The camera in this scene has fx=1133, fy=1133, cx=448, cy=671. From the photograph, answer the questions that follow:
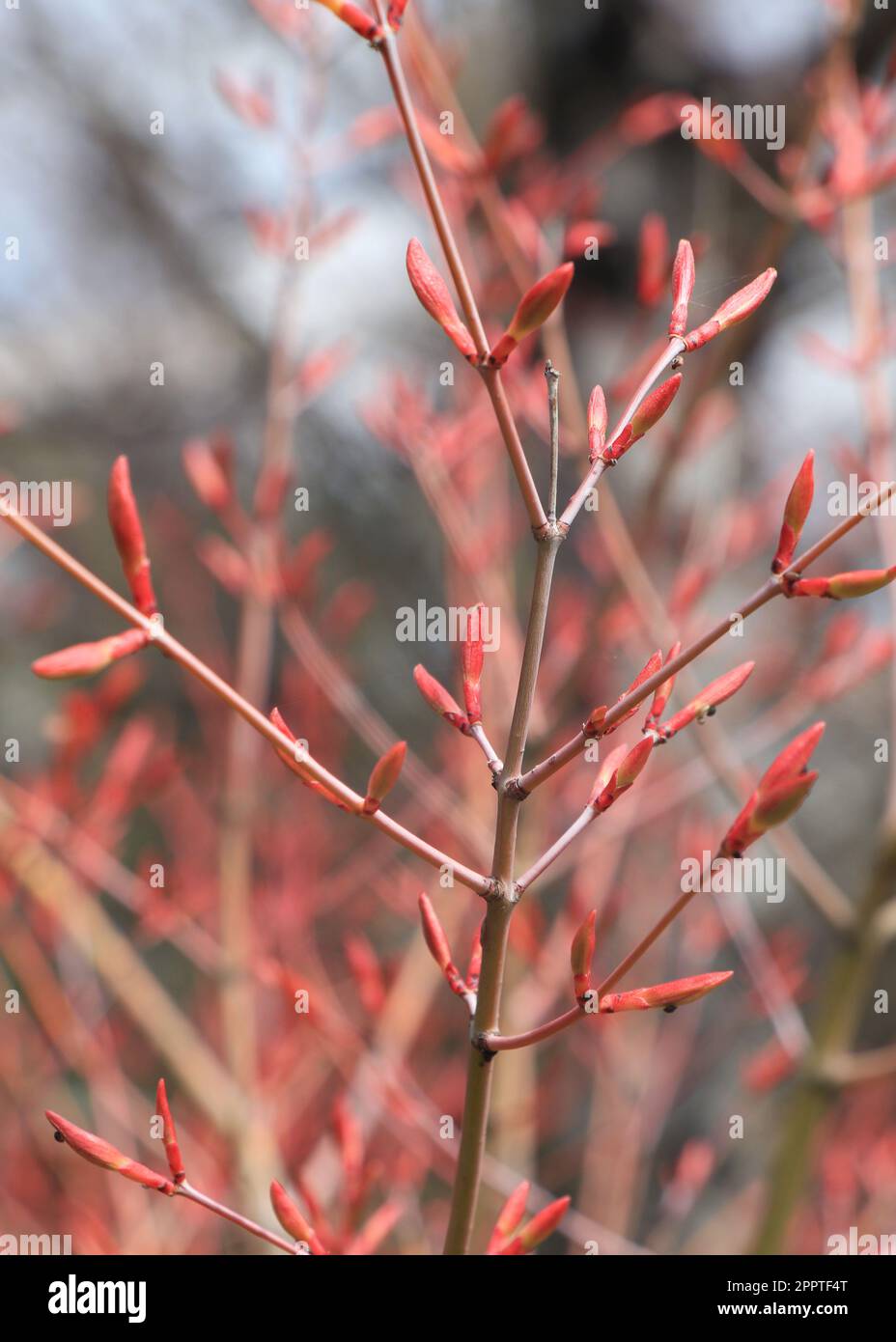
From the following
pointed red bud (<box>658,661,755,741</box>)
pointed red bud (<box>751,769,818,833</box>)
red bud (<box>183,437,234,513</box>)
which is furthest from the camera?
red bud (<box>183,437,234,513</box>)

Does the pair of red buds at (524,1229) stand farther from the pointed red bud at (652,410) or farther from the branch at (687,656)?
the pointed red bud at (652,410)

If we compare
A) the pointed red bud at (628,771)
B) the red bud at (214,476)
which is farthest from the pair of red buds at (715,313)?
the red bud at (214,476)

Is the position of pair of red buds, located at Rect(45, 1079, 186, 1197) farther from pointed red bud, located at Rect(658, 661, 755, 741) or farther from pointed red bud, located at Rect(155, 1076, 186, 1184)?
pointed red bud, located at Rect(658, 661, 755, 741)

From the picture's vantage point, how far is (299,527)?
3650 millimetres

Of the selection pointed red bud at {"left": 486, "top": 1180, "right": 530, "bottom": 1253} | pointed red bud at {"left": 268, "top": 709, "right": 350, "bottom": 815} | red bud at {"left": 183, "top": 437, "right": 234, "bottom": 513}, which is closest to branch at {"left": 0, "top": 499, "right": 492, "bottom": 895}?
pointed red bud at {"left": 268, "top": 709, "right": 350, "bottom": 815}

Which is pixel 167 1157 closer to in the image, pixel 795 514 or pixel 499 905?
pixel 499 905

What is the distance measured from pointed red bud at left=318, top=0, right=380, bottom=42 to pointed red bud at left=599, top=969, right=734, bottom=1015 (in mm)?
536

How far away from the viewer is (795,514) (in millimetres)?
587

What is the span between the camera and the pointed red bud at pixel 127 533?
0.59 m

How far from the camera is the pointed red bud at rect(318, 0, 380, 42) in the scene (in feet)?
2.06

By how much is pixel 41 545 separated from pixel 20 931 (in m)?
1.99

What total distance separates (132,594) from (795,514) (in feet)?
1.15

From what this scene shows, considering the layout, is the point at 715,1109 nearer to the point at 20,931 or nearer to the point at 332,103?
the point at 20,931
